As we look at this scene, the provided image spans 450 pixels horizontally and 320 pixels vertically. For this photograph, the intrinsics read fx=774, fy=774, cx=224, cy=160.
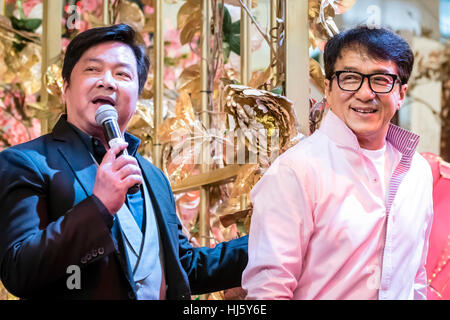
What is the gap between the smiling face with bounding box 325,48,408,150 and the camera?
3.35ft

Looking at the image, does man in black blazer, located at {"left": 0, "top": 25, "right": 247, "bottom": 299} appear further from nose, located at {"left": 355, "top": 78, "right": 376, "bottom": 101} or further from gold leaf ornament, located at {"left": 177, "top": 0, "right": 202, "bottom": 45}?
gold leaf ornament, located at {"left": 177, "top": 0, "right": 202, "bottom": 45}

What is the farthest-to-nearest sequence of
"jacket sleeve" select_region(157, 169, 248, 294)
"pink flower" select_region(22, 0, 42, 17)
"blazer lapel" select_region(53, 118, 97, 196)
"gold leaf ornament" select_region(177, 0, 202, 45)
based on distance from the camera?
1. "pink flower" select_region(22, 0, 42, 17)
2. "gold leaf ornament" select_region(177, 0, 202, 45)
3. "jacket sleeve" select_region(157, 169, 248, 294)
4. "blazer lapel" select_region(53, 118, 97, 196)

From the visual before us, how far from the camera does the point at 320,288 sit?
0.99 m

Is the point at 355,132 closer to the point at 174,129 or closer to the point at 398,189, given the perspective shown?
the point at 398,189

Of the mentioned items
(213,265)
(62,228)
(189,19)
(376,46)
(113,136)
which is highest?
(189,19)

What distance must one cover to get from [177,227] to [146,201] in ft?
0.29

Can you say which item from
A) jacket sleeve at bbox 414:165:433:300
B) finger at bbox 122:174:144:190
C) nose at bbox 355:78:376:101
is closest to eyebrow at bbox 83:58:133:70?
finger at bbox 122:174:144:190

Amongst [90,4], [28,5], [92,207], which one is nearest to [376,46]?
[92,207]

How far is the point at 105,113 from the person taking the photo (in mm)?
1045

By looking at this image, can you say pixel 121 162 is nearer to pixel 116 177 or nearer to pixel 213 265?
pixel 116 177

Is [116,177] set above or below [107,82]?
below

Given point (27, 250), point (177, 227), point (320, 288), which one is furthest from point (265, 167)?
point (27, 250)

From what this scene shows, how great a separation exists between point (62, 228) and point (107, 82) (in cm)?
24

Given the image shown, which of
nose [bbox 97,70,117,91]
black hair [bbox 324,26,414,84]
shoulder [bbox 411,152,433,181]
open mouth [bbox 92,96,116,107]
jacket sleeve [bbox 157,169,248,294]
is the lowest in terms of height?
jacket sleeve [bbox 157,169,248,294]
